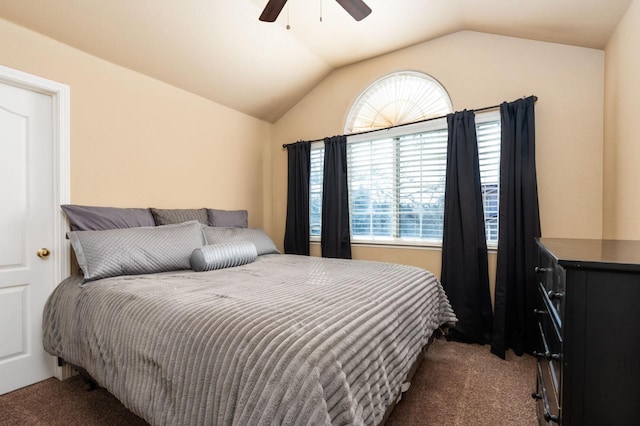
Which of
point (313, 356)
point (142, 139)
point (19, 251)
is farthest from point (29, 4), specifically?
point (313, 356)

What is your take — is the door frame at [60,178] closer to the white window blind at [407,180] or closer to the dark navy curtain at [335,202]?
the dark navy curtain at [335,202]

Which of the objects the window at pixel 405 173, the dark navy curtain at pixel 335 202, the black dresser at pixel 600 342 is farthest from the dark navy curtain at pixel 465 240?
the black dresser at pixel 600 342

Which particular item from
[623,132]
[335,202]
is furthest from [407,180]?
[623,132]

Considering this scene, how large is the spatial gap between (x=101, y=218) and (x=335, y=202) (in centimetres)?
224

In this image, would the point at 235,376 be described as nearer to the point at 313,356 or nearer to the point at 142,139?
the point at 313,356

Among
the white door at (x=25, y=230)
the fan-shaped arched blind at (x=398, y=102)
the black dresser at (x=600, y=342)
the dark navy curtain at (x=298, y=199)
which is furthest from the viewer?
the dark navy curtain at (x=298, y=199)

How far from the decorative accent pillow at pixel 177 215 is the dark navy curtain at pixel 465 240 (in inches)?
94.1

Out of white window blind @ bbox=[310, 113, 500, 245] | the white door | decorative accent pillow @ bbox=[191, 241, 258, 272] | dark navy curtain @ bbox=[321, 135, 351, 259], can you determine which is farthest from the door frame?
white window blind @ bbox=[310, 113, 500, 245]

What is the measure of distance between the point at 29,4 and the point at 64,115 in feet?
2.28

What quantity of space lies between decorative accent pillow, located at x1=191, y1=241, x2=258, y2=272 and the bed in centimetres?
6

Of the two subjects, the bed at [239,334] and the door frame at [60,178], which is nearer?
the bed at [239,334]

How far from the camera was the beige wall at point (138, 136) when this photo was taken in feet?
7.58

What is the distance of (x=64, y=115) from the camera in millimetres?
2314

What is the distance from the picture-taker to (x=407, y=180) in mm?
3340
